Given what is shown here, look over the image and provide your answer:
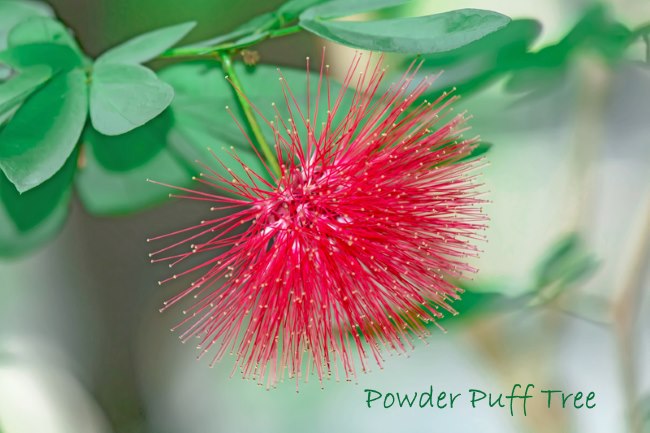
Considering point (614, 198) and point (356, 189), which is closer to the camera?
point (356, 189)

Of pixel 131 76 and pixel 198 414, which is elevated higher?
pixel 131 76

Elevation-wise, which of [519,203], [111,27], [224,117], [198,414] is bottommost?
[198,414]

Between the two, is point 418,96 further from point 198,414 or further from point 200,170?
point 198,414

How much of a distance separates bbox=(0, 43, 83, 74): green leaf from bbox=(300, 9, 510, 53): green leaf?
28 centimetres

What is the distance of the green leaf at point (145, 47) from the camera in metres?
0.67

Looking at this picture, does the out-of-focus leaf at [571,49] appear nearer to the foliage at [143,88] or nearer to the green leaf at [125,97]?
the foliage at [143,88]

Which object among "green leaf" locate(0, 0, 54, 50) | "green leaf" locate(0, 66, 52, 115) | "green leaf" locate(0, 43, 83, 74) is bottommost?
"green leaf" locate(0, 66, 52, 115)

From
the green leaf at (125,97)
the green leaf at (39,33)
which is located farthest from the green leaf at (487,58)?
the green leaf at (39,33)

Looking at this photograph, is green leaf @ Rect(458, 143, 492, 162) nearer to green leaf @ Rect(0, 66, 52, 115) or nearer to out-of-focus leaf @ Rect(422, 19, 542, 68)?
out-of-focus leaf @ Rect(422, 19, 542, 68)

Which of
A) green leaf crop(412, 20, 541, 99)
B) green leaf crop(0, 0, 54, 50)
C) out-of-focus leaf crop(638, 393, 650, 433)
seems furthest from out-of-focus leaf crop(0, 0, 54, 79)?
out-of-focus leaf crop(638, 393, 650, 433)

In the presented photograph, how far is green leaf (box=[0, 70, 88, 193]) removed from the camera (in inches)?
23.2

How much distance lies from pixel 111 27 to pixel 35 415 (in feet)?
1.60

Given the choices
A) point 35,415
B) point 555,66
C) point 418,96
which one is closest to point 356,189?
point 418,96

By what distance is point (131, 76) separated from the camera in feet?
2.06
